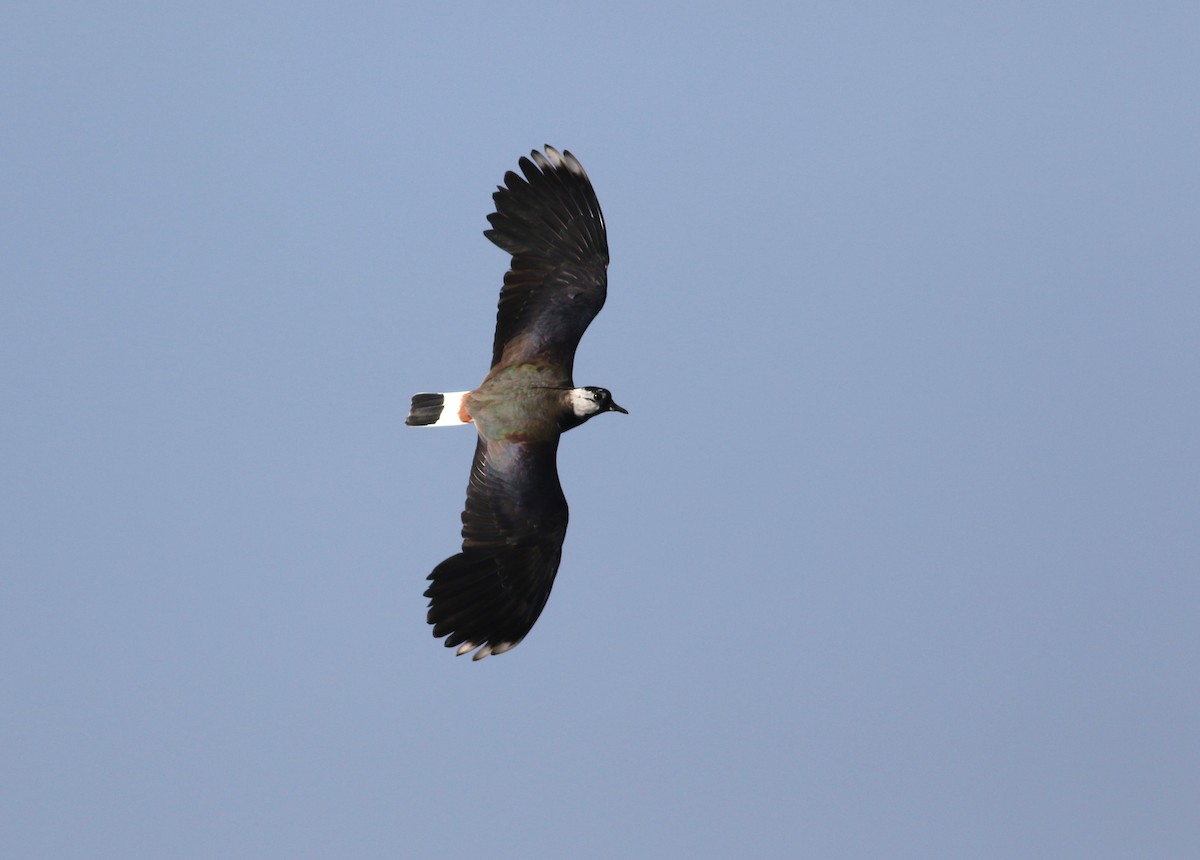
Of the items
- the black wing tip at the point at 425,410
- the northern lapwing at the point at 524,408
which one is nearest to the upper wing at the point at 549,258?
the northern lapwing at the point at 524,408

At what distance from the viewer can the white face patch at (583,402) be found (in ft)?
57.0

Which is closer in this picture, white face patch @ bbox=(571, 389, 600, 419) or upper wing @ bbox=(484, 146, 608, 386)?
white face patch @ bbox=(571, 389, 600, 419)

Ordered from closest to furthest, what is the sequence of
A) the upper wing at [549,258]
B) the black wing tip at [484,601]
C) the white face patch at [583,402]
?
the black wing tip at [484,601]
the white face patch at [583,402]
the upper wing at [549,258]

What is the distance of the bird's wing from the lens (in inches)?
639

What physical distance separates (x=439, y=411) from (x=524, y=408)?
1.19 meters

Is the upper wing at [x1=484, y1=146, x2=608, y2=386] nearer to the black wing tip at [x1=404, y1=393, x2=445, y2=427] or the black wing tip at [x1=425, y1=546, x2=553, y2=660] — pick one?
the black wing tip at [x1=404, y1=393, x2=445, y2=427]

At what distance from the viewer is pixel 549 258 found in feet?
58.6

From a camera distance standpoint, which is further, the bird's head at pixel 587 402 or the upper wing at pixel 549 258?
the upper wing at pixel 549 258

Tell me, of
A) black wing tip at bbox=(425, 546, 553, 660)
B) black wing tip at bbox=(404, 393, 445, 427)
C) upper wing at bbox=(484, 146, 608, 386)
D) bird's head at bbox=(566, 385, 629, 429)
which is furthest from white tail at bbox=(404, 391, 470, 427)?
black wing tip at bbox=(425, 546, 553, 660)

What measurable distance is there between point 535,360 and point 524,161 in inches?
102

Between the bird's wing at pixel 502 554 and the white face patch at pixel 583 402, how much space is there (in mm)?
656

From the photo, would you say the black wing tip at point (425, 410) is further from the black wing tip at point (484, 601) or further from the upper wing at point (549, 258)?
the black wing tip at point (484, 601)

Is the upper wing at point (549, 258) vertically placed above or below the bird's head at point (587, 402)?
above

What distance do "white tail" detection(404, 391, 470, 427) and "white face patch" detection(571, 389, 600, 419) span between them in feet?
4.49
